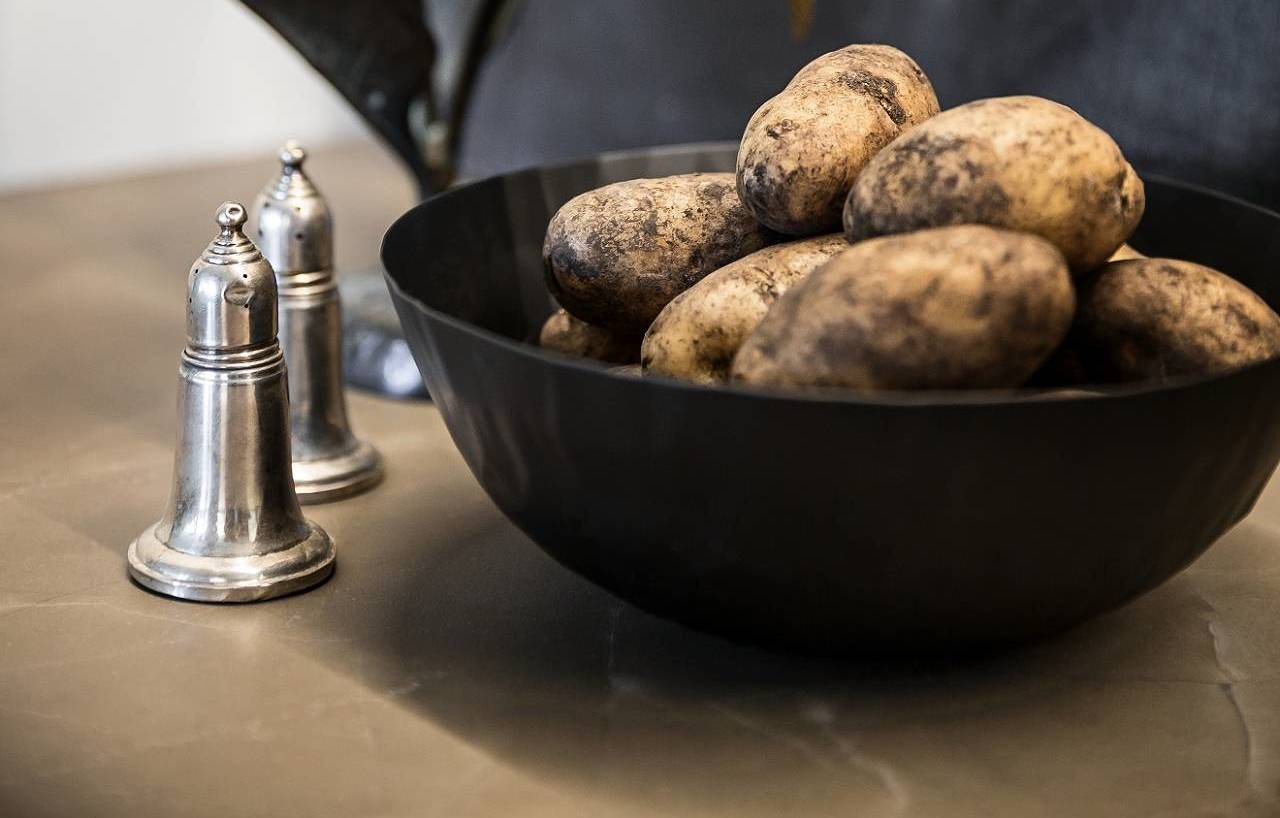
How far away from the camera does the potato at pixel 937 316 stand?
0.52 metres

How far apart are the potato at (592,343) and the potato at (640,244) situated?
2cm

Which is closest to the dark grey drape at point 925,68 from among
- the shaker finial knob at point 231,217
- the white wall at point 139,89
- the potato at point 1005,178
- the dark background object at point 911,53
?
the dark background object at point 911,53

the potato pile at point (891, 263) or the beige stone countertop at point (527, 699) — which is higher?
the potato pile at point (891, 263)

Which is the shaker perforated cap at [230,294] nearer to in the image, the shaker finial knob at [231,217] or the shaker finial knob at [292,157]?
the shaker finial knob at [231,217]

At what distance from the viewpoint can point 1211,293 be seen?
607mm

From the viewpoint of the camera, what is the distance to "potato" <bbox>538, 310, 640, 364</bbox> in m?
0.75

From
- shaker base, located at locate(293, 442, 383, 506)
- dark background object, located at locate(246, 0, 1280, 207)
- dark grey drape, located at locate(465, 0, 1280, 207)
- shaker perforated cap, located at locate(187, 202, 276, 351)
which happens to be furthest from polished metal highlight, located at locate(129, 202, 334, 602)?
dark grey drape, located at locate(465, 0, 1280, 207)

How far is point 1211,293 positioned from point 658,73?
879 millimetres

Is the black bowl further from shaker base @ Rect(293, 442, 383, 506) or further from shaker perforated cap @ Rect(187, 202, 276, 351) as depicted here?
shaker base @ Rect(293, 442, 383, 506)

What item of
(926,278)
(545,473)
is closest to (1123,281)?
(926,278)

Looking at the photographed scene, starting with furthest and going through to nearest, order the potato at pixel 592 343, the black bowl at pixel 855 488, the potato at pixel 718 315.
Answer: the potato at pixel 592 343 → the potato at pixel 718 315 → the black bowl at pixel 855 488

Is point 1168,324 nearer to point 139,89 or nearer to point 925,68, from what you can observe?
point 925,68

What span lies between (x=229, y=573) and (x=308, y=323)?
186mm

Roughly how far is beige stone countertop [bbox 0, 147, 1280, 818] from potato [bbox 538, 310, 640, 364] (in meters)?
0.11
